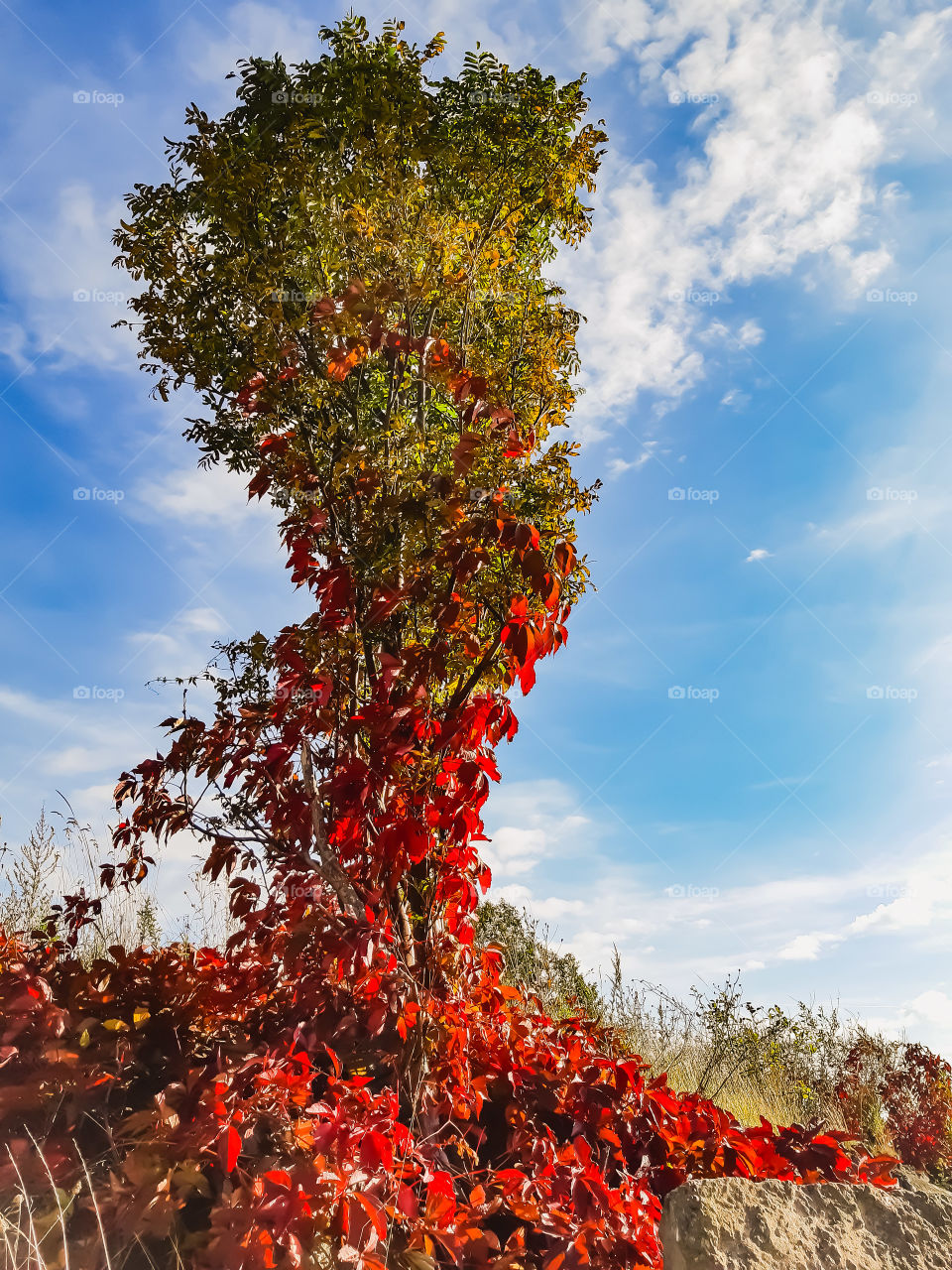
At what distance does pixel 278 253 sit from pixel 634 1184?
394 centimetres

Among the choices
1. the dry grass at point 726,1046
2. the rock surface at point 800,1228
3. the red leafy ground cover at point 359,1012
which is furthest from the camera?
the dry grass at point 726,1046

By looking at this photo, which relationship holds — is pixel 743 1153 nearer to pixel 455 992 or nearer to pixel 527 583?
pixel 455 992

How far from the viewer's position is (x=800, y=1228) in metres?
3.01

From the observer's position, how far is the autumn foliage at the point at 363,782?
2.70 m

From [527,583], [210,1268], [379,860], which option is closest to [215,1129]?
[210,1268]

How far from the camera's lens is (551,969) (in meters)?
→ 7.92

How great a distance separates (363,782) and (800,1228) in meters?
2.25

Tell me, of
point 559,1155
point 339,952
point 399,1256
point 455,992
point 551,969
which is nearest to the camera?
point 399,1256

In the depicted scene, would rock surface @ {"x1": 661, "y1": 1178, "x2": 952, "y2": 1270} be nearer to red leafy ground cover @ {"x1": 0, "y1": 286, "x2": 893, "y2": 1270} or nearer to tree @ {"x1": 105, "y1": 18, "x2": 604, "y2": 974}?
red leafy ground cover @ {"x1": 0, "y1": 286, "x2": 893, "y2": 1270}

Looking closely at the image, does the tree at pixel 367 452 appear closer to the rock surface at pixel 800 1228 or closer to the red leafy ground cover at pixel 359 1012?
the red leafy ground cover at pixel 359 1012

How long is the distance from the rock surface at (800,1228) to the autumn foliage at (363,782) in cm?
16

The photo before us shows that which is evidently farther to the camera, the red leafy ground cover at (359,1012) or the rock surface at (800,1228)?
the rock surface at (800,1228)

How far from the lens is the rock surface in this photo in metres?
2.89

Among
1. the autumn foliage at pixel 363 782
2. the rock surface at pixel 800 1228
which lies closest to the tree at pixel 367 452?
the autumn foliage at pixel 363 782
